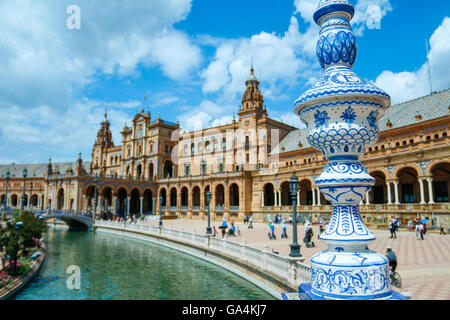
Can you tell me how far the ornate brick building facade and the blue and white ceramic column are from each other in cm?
2733

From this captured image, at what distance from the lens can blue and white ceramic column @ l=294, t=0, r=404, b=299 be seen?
9.98ft

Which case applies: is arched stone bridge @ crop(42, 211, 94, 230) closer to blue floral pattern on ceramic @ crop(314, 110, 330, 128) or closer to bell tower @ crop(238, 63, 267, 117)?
bell tower @ crop(238, 63, 267, 117)

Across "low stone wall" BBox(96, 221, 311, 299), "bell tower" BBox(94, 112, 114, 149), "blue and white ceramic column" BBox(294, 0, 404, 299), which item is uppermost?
"bell tower" BBox(94, 112, 114, 149)

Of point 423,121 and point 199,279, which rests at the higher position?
point 423,121

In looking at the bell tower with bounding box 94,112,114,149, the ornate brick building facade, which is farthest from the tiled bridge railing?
the bell tower with bounding box 94,112,114,149

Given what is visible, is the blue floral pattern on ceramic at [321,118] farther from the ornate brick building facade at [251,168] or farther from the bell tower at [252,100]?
the bell tower at [252,100]

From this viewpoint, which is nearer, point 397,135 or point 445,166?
point 445,166

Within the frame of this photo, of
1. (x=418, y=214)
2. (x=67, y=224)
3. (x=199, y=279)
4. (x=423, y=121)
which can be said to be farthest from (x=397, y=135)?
(x=67, y=224)

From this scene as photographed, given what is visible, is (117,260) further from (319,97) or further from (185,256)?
(319,97)

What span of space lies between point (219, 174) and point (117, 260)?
3282cm

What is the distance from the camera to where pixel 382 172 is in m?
32.5

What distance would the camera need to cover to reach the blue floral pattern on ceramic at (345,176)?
304cm

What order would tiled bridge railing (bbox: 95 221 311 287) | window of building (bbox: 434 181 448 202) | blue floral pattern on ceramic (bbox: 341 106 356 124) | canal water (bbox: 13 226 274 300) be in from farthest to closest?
window of building (bbox: 434 181 448 202) → canal water (bbox: 13 226 274 300) → tiled bridge railing (bbox: 95 221 311 287) → blue floral pattern on ceramic (bbox: 341 106 356 124)

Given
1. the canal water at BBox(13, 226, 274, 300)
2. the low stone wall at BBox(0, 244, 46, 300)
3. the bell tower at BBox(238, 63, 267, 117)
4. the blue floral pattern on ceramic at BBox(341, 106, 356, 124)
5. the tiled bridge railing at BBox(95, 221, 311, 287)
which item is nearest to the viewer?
the blue floral pattern on ceramic at BBox(341, 106, 356, 124)
